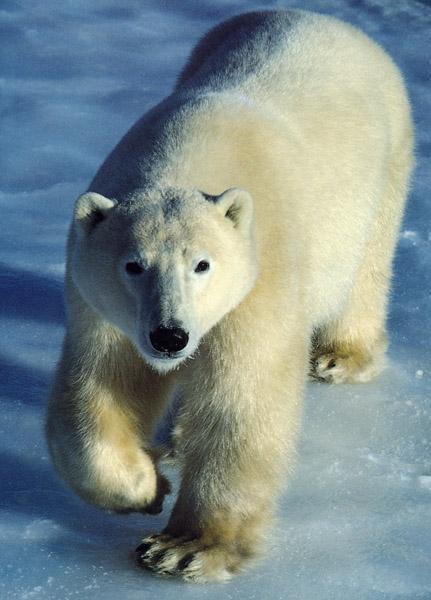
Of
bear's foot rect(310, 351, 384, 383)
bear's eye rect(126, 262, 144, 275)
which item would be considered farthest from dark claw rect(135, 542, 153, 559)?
bear's foot rect(310, 351, 384, 383)

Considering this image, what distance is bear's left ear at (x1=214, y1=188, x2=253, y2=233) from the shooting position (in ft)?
8.88

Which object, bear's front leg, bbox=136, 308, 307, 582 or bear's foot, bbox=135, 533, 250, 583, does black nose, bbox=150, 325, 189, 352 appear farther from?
bear's foot, bbox=135, 533, 250, 583

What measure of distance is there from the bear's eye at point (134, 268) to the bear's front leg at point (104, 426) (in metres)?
0.38

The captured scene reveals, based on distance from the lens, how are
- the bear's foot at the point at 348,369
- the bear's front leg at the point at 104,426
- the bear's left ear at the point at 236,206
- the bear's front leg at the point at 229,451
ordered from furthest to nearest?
the bear's foot at the point at 348,369, the bear's front leg at the point at 104,426, the bear's front leg at the point at 229,451, the bear's left ear at the point at 236,206

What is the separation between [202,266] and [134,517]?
0.95 metres

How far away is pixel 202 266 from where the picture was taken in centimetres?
261

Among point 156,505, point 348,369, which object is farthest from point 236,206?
point 348,369

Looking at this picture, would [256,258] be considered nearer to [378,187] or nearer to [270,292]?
[270,292]

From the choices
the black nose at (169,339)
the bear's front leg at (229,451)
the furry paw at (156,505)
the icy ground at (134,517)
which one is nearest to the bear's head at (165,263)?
the black nose at (169,339)

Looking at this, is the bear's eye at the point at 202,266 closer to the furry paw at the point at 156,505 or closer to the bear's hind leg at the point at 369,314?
the furry paw at the point at 156,505

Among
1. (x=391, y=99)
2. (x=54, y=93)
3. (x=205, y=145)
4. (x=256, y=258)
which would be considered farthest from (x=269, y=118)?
(x=54, y=93)

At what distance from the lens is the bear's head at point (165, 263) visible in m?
2.54

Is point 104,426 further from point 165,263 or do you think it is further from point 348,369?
point 348,369

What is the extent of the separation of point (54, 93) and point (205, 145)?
3.88 meters
